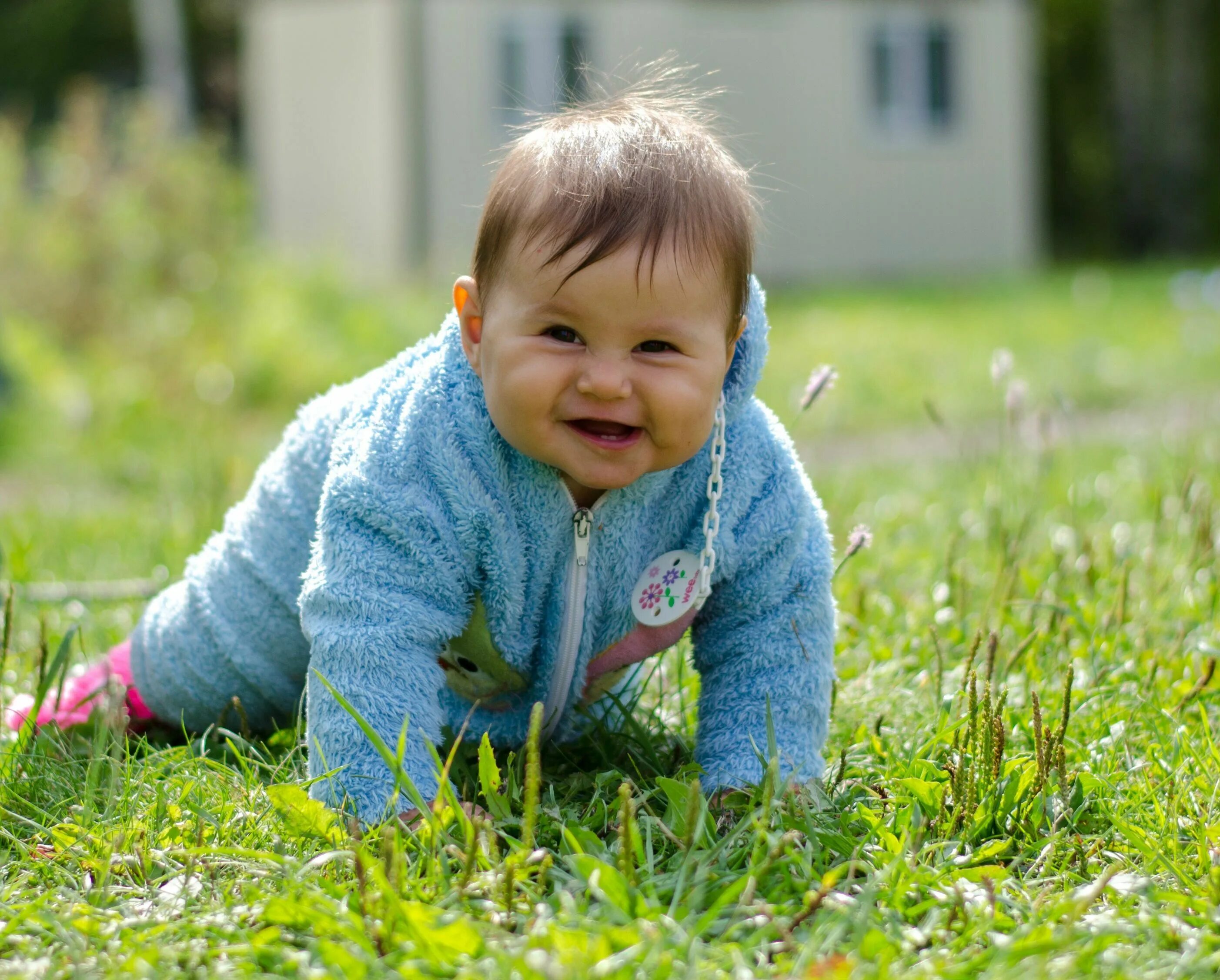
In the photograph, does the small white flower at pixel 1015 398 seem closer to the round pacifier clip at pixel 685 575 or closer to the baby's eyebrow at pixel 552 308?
the round pacifier clip at pixel 685 575

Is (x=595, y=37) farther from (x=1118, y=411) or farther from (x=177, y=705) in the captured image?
(x=177, y=705)

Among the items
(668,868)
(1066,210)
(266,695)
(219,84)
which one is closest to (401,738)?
(668,868)

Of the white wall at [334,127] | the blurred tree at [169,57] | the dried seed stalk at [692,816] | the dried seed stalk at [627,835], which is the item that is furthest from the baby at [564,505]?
the blurred tree at [169,57]

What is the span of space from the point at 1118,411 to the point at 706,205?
16.7ft

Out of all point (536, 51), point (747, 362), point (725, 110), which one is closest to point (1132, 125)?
point (725, 110)

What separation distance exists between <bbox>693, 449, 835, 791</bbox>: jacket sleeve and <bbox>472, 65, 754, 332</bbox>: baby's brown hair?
34 cm

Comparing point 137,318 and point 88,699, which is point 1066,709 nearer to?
point 88,699

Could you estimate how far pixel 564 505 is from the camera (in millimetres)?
2150

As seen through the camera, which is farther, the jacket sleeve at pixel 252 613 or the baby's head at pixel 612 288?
the jacket sleeve at pixel 252 613

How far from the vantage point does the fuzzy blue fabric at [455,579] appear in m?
2.04

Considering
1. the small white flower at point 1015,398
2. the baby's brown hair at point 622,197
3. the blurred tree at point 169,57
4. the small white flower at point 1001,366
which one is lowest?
the small white flower at point 1015,398

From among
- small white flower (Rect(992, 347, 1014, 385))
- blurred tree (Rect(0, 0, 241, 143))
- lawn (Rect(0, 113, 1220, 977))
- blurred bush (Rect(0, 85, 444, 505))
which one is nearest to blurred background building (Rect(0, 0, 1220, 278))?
blurred bush (Rect(0, 85, 444, 505))

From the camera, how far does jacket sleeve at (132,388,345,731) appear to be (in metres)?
2.43

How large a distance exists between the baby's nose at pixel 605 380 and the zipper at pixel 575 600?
25 centimetres
